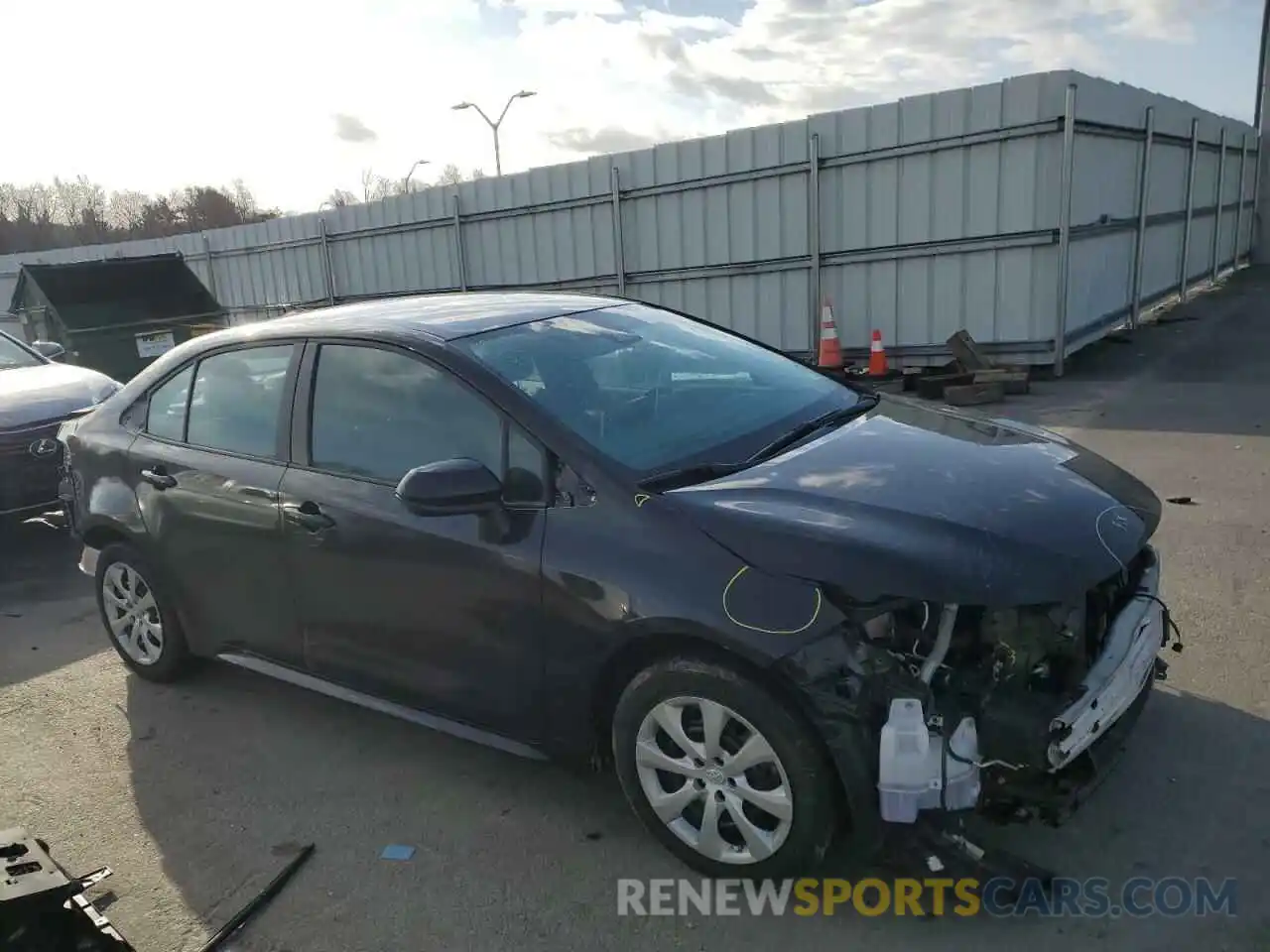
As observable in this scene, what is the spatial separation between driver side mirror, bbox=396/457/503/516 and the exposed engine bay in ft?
3.88

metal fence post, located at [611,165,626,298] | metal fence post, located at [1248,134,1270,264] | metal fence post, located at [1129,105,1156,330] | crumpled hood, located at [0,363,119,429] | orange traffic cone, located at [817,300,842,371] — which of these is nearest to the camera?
crumpled hood, located at [0,363,119,429]

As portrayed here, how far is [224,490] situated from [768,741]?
2415 millimetres

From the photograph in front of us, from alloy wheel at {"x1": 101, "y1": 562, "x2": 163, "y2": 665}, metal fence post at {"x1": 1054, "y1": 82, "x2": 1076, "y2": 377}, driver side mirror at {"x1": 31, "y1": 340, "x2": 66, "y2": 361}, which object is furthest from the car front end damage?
metal fence post at {"x1": 1054, "y1": 82, "x2": 1076, "y2": 377}

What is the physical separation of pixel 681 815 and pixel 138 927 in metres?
1.62

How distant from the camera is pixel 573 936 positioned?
8.61ft

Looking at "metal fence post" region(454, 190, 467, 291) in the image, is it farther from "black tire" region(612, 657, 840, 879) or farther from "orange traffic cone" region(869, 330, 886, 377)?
"black tire" region(612, 657, 840, 879)

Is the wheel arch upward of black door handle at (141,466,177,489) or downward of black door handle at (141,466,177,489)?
downward

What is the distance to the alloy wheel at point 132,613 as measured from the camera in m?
4.32

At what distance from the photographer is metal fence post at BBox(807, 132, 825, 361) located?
11.3 metres

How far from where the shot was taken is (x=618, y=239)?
43.3 ft

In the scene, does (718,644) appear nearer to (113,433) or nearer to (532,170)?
(113,433)

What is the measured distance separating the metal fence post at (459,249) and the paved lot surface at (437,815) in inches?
436

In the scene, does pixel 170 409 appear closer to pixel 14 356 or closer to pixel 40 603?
pixel 40 603

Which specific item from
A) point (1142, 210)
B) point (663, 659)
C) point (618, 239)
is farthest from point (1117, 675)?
point (1142, 210)
